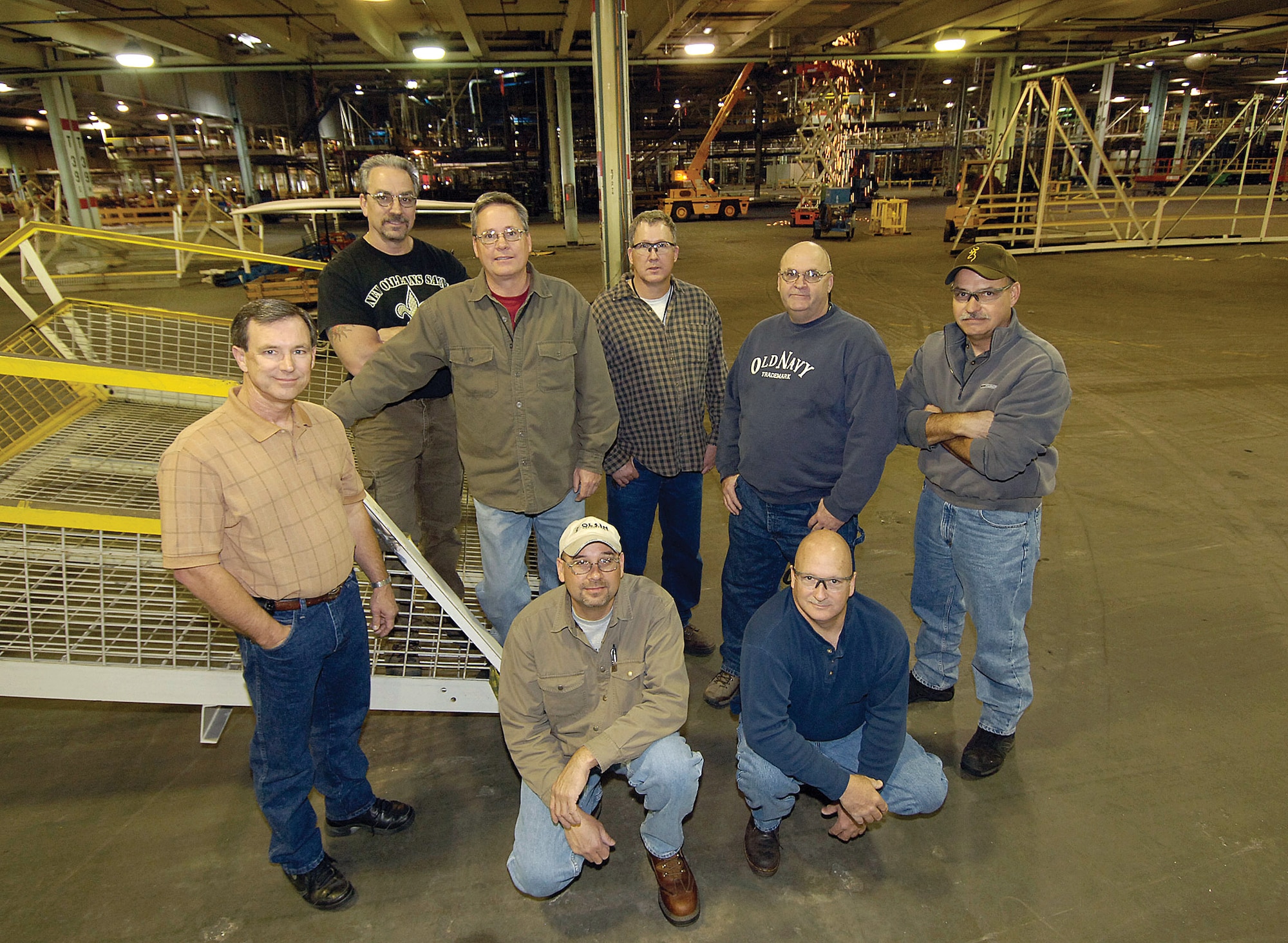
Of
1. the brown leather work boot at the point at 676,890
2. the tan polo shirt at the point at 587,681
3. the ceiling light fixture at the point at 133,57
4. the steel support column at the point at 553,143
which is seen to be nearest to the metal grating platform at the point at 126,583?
the tan polo shirt at the point at 587,681

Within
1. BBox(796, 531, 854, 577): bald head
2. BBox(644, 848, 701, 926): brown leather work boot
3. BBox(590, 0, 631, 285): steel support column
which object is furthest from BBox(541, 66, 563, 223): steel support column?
BBox(644, 848, 701, 926): brown leather work boot

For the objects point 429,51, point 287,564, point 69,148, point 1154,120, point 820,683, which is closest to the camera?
point 287,564

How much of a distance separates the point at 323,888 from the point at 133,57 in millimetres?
17143

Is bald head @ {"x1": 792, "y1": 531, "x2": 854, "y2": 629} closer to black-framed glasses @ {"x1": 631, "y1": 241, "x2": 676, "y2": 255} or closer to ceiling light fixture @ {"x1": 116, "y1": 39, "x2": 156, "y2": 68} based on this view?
black-framed glasses @ {"x1": 631, "y1": 241, "x2": 676, "y2": 255}

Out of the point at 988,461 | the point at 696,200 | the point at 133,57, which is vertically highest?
the point at 133,57

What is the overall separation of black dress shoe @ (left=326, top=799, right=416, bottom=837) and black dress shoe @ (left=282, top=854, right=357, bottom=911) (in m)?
0.23

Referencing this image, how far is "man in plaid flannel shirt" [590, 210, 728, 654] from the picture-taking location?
2.97 meters

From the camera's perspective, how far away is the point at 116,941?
6.88 ft

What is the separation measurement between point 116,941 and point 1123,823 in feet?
10.2

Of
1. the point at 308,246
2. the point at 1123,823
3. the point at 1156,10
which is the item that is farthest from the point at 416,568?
the point at 1156,10

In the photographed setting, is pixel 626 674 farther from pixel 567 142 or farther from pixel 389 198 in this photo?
pixel 567 142

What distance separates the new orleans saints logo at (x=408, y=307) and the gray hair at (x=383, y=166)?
1.35 feet

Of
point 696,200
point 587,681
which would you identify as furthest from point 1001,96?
point 587,681

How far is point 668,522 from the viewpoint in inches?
132
